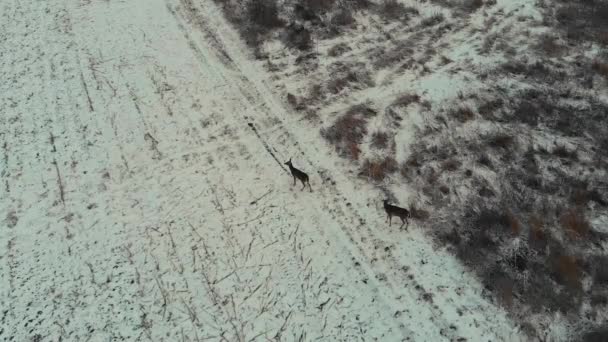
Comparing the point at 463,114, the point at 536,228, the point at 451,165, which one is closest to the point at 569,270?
the point at 536,228

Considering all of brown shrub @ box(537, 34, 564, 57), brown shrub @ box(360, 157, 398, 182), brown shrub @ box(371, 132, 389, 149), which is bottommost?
brown shrub @ box(360, 157, 398, 182)

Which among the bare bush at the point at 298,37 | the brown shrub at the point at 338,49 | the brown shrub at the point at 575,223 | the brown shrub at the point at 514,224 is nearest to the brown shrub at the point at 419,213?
the brown shrub at the point at 514,224

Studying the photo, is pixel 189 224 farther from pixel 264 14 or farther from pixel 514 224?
pixel 264 14

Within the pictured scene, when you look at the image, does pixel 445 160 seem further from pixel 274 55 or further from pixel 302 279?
pixel 274 55

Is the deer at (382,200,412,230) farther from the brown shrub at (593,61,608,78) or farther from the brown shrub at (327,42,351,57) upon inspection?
the brown shrub at (593,61,608,78)

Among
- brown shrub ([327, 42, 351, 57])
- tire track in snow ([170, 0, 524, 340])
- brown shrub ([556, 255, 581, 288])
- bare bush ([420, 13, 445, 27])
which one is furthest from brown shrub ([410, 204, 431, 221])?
bare bush ([420, 13, 445, 27])

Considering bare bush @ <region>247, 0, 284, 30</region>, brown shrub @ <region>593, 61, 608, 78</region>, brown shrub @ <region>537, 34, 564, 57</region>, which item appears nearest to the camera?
brown shrub @ <region>593, 61, 608, 78</region>
